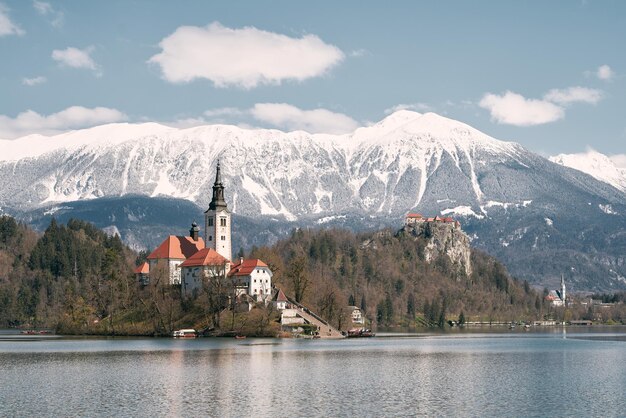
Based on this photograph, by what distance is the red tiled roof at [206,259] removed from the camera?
191 metres

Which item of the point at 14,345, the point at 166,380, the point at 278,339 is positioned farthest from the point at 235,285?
the point at 166,380

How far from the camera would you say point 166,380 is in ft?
306

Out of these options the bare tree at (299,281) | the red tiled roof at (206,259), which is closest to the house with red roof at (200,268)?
the red tiled roof at (206,259)

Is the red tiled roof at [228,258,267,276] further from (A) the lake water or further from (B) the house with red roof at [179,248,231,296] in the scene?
(A) the lake water

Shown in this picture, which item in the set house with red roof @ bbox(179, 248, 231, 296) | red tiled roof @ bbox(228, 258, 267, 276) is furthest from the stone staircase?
house with red roof @ bbox(179, 248, 231, 296)

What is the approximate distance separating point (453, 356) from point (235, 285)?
2364 inches

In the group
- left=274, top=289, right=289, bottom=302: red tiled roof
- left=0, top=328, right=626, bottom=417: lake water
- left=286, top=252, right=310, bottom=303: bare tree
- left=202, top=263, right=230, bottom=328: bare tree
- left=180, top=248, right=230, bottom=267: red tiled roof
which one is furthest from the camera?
left=180, top=248, right=230, bottom=267: red tiled roof

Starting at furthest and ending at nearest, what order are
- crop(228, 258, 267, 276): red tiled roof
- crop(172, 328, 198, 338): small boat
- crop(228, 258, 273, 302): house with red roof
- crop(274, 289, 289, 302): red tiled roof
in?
crop(228, 258, 267, 276): red tiled roof → crop(228, 258, 273, 302): house with red roof → crop(274, 289, 289, 302): red tiled roof → crop(172, 328, 198, 338): small boat

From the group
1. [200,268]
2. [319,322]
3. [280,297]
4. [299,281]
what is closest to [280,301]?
[280,297]

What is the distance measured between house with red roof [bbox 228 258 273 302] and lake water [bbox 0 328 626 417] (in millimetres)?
44588

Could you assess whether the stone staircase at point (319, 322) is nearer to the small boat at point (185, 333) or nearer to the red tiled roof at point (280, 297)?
the red tiled roof at point (280, 297)

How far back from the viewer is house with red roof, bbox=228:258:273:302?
185375mm

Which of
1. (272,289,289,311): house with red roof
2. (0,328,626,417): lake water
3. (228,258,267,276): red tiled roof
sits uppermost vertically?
(228,258,267,276): red tiled roof

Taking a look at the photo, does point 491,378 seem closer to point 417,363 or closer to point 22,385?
point 417,363
